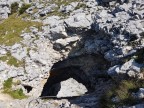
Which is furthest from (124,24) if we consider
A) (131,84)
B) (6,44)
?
(6,44)

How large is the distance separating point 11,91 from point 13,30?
986cm

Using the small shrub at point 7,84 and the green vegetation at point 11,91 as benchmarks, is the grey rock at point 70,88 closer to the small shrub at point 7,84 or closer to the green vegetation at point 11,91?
the green vegetation at point 11,91

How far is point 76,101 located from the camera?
3134 centimetres

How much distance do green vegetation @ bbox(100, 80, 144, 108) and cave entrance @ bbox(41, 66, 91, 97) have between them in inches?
522

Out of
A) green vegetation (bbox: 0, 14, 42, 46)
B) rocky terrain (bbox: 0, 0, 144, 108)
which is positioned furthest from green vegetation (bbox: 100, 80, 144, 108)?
green vegetation (bbox: 0, 14, 42, 46)

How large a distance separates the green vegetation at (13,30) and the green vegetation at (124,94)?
1610cm

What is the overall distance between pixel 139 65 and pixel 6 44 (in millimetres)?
17917

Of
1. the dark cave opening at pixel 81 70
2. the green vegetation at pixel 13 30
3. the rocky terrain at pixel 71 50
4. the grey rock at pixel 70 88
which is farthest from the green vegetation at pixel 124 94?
the grey rock at pixel 70 88

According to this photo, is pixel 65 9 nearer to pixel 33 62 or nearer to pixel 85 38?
pixel 85 38

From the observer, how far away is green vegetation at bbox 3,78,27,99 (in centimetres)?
3319

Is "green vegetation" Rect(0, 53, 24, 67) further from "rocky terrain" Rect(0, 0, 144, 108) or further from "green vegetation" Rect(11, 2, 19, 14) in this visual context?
"green vegetation" Rect(11, 2, 19, 14)

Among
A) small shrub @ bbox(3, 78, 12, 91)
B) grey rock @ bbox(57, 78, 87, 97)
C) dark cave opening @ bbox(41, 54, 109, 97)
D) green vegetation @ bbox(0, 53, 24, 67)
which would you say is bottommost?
grey rock @ bbox(57, 78, 87, 97)

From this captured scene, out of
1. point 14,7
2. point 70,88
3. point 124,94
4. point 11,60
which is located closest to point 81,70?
point 70,88

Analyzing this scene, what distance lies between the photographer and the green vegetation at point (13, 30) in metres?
38.6
